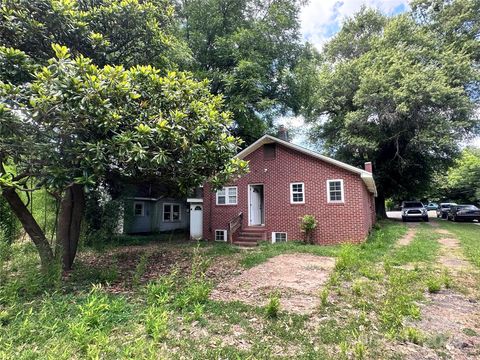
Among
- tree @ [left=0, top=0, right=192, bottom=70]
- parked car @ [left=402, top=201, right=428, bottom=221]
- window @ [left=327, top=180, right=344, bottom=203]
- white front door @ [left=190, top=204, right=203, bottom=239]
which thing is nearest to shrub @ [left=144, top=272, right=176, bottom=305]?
tree @ [left=0, top=0, right=192, bottom=70]

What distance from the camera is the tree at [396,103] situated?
1727 centimetres


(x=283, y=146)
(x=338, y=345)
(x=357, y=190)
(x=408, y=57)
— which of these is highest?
(x=408, y=57)

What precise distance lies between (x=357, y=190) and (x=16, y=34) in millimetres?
11525

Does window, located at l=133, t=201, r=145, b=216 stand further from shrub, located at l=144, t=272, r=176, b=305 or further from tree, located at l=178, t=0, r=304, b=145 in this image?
shrub, located at l=144, t=272, r=176, b=305

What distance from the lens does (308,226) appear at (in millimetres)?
11484

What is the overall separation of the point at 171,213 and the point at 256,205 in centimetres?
821

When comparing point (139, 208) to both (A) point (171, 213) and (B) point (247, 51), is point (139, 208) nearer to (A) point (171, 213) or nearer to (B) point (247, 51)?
(A) point (171, 213)

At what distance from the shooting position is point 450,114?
17719 millimetres

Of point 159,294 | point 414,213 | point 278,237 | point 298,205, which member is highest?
point 298,205

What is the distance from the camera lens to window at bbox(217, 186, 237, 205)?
13680 millimetres

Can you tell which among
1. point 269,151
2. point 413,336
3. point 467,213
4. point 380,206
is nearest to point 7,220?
point 269,151

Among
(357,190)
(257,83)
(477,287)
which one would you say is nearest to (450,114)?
(357,190)

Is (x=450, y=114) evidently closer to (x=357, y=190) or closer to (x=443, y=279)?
(x=357, y=190)

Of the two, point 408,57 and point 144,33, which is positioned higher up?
point 408,57
